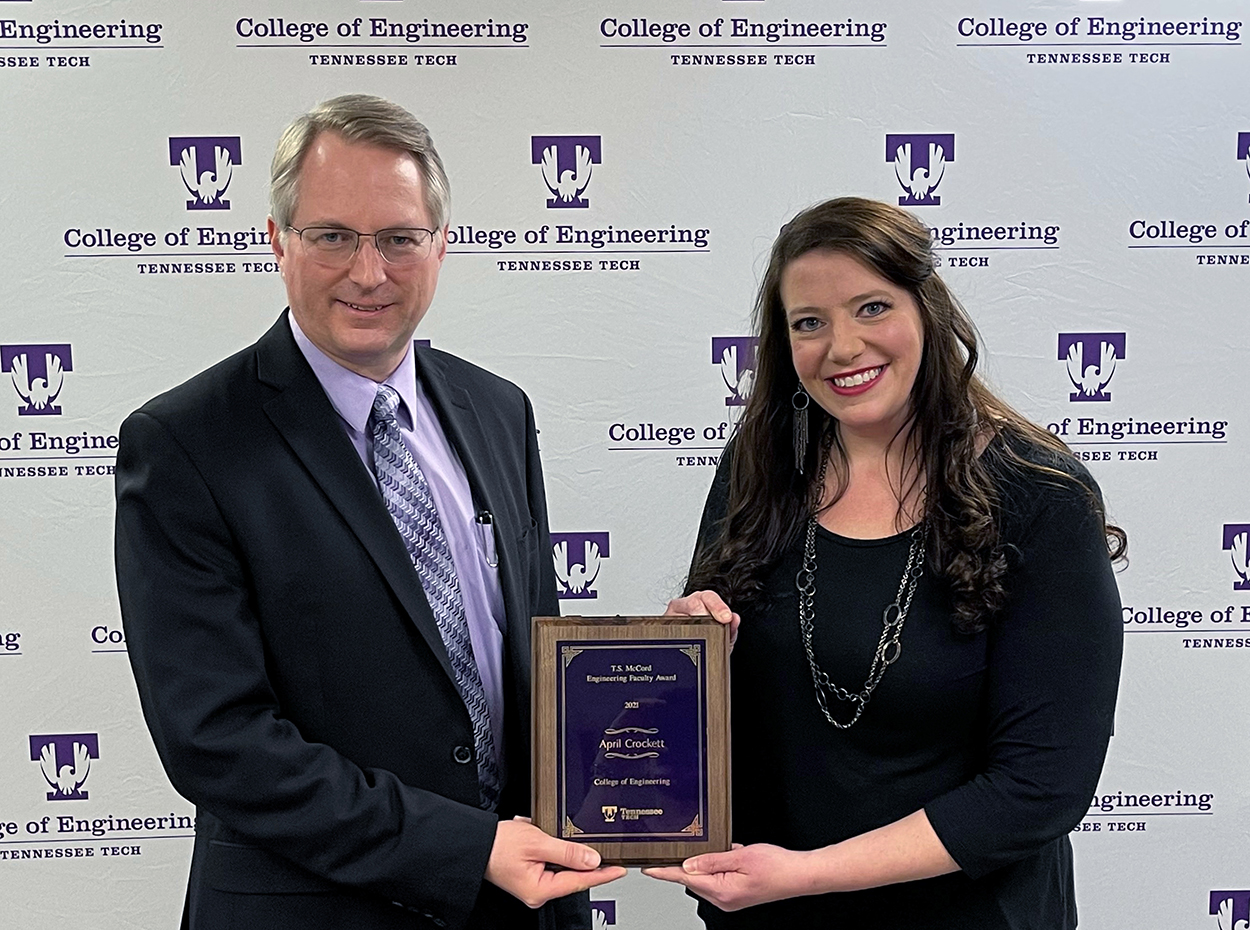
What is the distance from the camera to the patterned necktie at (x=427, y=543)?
1.74 m

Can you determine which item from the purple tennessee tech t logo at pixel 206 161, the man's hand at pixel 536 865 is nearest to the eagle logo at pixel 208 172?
the purple tennessee tech t logo at pixel 206 161

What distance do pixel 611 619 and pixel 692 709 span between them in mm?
177

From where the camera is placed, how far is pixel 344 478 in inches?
66.2

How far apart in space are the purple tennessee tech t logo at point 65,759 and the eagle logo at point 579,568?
1251 mm

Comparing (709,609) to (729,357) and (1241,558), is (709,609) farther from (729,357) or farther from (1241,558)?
Answer: (1241,558)

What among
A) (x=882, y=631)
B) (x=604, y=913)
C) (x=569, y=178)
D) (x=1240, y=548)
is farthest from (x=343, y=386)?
(x=1240, y=548)

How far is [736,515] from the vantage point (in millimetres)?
1899

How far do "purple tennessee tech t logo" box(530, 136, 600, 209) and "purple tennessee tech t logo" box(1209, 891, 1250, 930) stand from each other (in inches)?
97.6

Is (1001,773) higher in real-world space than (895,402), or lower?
lower

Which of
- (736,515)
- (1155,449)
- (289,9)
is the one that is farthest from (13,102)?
(1155,449)

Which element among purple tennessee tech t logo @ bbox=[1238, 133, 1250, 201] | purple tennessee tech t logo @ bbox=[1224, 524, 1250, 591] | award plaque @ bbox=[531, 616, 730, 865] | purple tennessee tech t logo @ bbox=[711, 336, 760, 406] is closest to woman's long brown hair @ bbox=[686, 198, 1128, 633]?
award plaque @ bbox=[531, 616, 730, 865]

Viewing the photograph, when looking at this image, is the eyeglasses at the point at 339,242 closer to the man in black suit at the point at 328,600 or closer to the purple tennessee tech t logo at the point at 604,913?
the man in black suit at the point at 328,600

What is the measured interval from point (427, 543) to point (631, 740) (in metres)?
0.41

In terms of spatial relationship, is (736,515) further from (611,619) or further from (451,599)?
(451,599)
